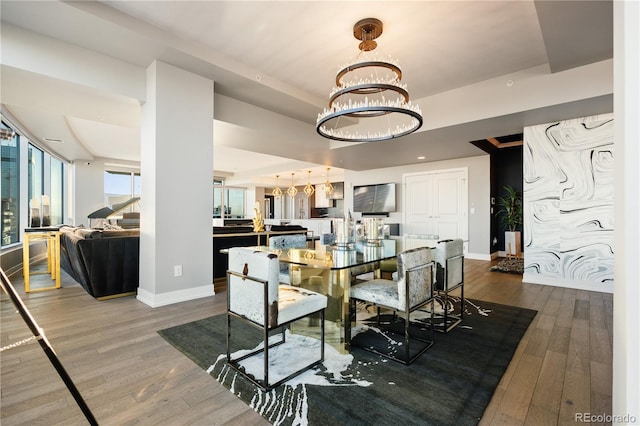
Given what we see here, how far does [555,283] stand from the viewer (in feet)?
14.2

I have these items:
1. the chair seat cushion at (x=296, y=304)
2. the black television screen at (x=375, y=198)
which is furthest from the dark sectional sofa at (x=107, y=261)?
the black television screen at (x=375, y=198)

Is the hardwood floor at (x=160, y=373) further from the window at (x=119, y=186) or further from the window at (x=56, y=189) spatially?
the window at (x=119, y=186)

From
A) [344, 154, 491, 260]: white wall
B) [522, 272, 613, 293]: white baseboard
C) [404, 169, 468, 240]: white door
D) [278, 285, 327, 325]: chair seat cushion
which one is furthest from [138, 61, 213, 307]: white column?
[404, 169, 468, 240]: white door

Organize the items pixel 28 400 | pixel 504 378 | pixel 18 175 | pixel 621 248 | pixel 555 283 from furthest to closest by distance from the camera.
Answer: pixel 18 175 < pixel 555 283 < pixel 504 378 < pixel 28 400 < pixel 621 248

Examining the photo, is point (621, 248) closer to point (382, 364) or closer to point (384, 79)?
point (382, 364)

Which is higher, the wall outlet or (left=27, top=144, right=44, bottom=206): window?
(left=27, top=144, right=44, bottom=206): window

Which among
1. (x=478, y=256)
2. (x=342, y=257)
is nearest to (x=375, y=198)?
(x=478, y=256)

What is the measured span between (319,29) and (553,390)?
3.44m

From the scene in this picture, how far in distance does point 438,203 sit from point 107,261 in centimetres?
701

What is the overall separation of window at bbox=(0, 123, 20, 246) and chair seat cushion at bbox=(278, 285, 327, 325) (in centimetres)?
579

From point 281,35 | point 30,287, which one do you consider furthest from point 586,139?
point 30,287

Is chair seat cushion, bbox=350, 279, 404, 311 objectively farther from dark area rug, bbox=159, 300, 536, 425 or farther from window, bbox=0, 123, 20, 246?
window, bbox=0, 123, 20, 246

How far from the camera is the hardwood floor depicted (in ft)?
4.95

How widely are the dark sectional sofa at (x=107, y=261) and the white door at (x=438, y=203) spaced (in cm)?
614
